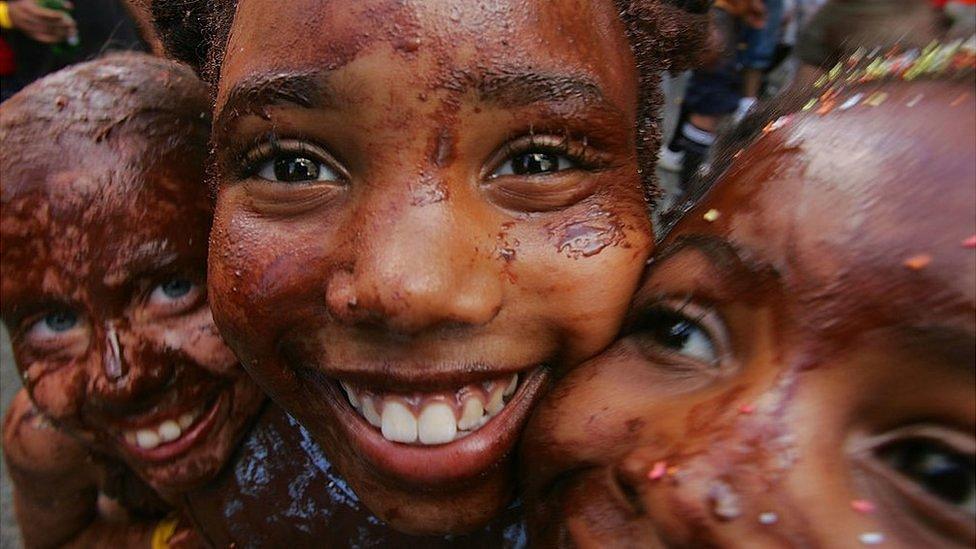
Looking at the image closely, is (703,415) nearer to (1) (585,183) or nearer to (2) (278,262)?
(1) (585,183)

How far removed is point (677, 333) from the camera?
120 cm

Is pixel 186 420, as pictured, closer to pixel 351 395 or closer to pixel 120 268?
pixel 120 268

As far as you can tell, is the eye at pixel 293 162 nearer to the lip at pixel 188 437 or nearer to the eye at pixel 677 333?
the eye at pixel 677 333

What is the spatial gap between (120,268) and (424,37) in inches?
32.9

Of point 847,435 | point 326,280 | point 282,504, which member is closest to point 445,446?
point 326,280

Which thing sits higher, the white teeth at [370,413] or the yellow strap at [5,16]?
the white teeth at [370,413]

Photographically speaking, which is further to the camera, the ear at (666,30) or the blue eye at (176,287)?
the blue eye at (176,287)

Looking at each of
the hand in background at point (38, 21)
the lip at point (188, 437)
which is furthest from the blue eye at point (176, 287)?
the hand in background at point (38, 21)

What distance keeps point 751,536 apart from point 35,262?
1.38 metres

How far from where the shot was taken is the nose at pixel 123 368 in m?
1.63

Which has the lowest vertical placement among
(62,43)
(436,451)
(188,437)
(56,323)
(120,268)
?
(62,43)

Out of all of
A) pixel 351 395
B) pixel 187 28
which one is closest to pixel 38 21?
pixel 187 28

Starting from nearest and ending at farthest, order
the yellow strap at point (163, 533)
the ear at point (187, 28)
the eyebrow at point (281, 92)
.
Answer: the eyebrow at point (281, 92) < the ear at point (187, 28) < the yellow strap at point (163, 533)

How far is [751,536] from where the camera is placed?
0.92m
